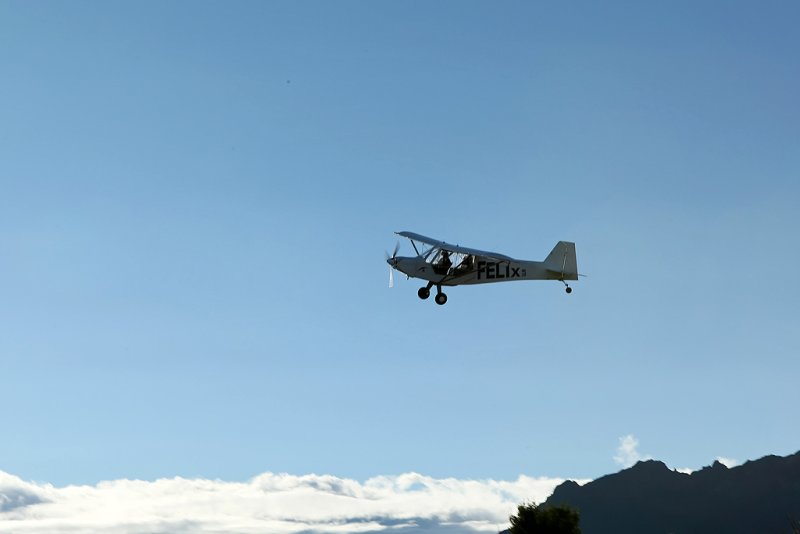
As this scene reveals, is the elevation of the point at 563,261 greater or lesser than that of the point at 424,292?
greater

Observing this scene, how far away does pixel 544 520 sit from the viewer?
71.3m

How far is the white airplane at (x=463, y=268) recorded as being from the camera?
216ft

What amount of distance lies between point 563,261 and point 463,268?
9339 mm

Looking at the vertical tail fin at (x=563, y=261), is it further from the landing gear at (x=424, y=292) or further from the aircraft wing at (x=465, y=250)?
the landing gear at (x=424, y=292)

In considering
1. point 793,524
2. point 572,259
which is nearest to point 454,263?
point 572,259

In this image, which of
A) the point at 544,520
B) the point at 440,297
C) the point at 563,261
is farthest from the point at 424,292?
the point at 544,520

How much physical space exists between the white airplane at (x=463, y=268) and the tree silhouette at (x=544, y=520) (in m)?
18.1

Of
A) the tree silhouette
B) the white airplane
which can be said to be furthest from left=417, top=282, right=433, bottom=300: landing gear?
the tree silhouette

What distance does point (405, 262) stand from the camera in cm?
6625

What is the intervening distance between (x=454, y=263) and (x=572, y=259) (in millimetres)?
10859

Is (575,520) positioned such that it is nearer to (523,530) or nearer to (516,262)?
(523,530)

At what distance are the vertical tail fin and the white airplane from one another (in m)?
0.08

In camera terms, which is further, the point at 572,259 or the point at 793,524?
the point at 572,259

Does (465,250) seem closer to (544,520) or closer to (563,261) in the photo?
(563,261)
